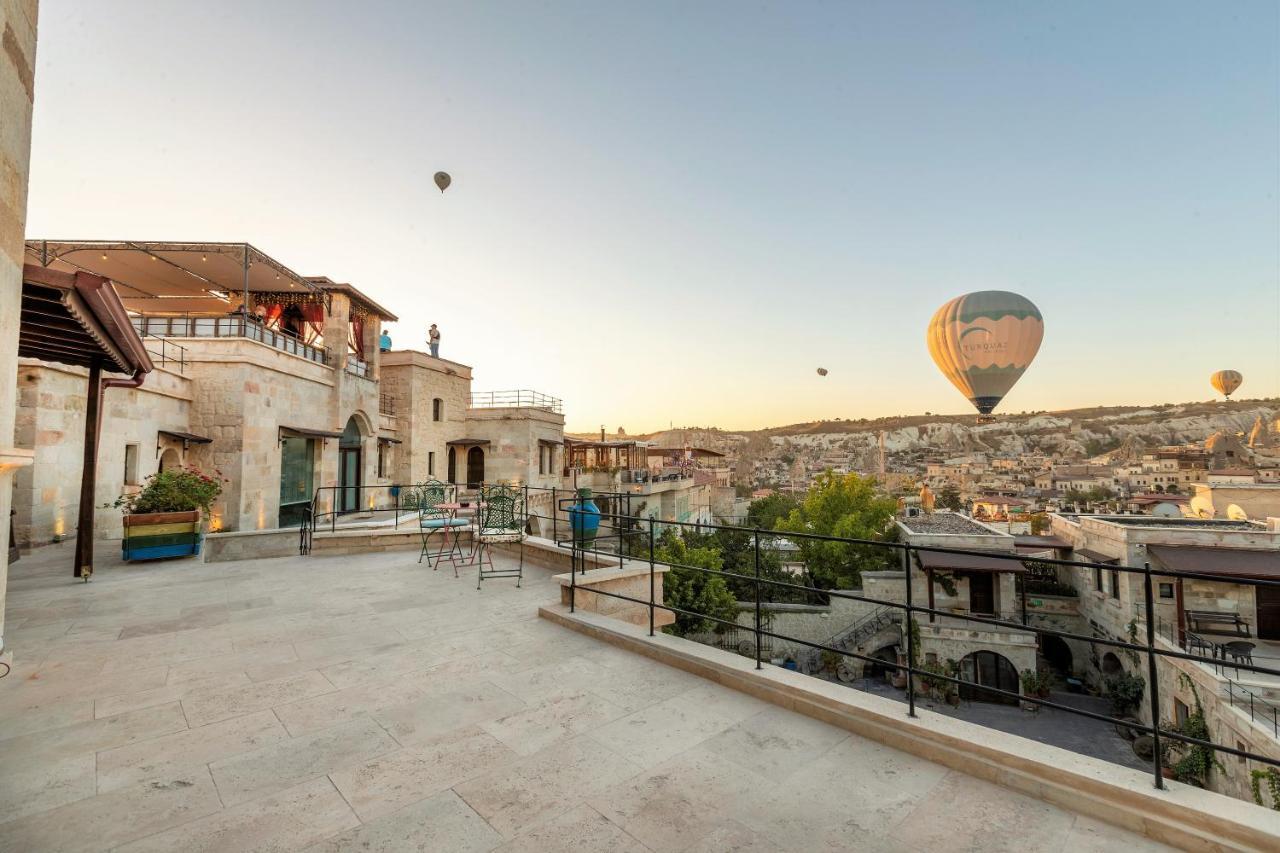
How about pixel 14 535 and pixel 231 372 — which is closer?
pixel 14 535

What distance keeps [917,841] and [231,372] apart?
16630 mm

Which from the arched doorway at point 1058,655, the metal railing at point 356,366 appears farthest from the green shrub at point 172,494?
the arched doorway at point 1058,655

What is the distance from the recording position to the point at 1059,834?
226cm

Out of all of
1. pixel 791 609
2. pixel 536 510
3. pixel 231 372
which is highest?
pixel 231 372

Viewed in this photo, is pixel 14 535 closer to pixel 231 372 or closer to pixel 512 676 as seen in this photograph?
pixel 231 372

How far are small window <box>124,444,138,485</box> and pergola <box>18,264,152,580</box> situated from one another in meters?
3.72

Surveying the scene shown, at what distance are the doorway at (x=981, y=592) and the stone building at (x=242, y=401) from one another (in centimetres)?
1982

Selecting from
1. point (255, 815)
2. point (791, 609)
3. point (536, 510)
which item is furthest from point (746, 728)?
point (791, 609)

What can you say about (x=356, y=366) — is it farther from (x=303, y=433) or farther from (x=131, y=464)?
(x=131, y=464)

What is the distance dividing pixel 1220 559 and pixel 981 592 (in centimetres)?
766

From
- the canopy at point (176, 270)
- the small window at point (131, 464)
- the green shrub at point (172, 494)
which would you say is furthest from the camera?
the canopy at point (176, 270)

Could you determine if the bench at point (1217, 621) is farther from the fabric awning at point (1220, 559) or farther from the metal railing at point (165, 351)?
the metal railing at point (165, 351)

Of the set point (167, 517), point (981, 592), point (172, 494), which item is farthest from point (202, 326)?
point (981, 592)

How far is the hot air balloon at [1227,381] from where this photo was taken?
56.3 m
